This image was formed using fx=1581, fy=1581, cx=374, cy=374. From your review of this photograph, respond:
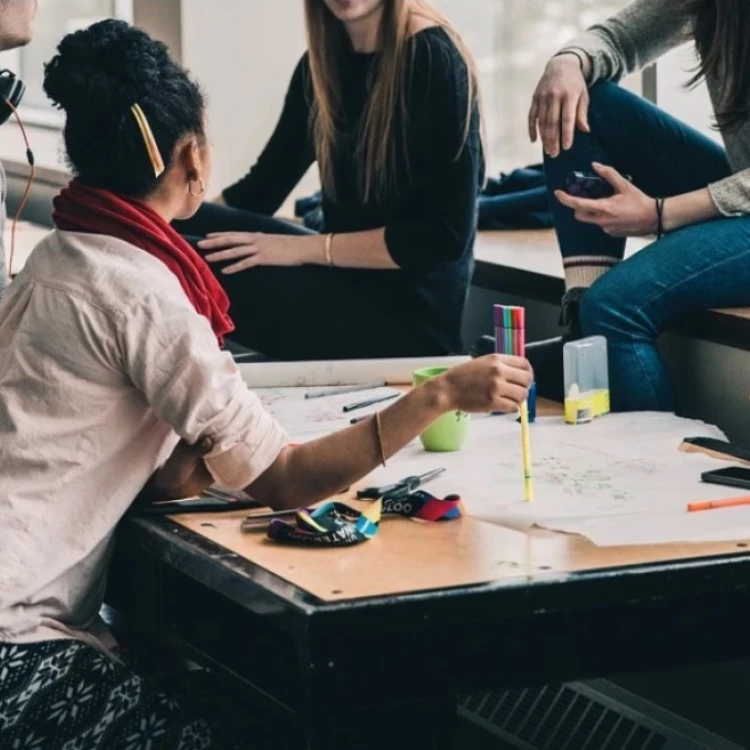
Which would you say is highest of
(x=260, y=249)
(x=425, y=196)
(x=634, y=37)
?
(x=634, y=37)

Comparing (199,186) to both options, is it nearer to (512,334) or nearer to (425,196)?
(512,334)

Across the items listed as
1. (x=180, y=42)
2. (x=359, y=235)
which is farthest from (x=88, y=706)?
(x=180, y=42)

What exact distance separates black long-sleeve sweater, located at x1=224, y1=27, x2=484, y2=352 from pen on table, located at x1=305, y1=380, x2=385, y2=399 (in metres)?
0.32

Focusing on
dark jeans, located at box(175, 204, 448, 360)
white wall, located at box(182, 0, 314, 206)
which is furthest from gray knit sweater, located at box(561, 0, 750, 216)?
white wall, located at box(182, 0, 314, 206)

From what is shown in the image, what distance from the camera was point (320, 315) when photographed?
2.55 m

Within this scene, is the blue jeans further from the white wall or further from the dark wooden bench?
the white wall

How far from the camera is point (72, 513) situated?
155 cm

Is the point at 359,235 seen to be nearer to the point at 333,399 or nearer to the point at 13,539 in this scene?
the point at 333,399

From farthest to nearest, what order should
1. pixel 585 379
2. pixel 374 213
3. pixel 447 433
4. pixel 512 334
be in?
pixel 374 213 → pixel 585 379 → pixel 447 433 → pixel 512 334

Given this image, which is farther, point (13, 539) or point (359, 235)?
point (359, 235)

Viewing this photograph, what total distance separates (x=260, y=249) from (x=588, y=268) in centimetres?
58

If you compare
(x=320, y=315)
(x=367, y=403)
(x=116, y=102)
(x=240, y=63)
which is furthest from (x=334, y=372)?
(x=240, y=63)

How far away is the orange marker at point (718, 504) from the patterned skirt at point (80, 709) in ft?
1.70

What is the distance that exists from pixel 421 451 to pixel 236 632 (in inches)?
18.6
